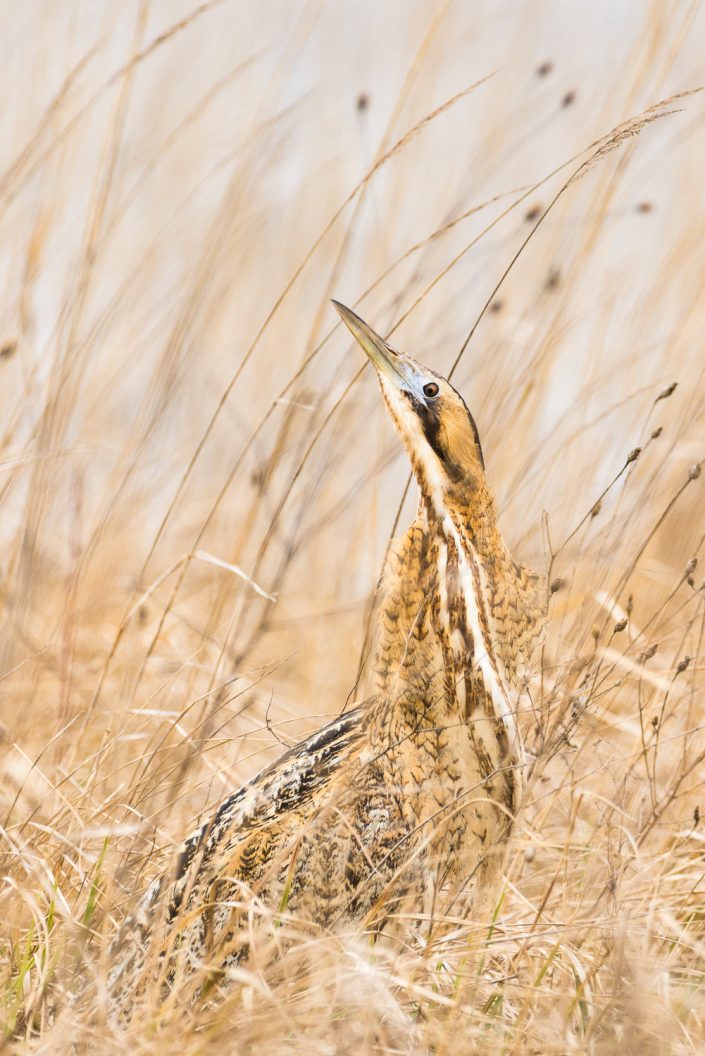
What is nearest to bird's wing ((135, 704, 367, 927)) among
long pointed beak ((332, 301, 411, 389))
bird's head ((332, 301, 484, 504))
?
bird's head ((332, 301, 484, 504))

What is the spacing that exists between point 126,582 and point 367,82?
3.45 metres

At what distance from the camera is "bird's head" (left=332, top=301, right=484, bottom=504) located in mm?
2660

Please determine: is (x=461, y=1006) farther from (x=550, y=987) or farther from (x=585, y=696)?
(x=585, y=696)

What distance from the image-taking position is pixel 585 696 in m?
2.57

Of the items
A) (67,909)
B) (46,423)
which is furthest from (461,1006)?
A: (46,423)

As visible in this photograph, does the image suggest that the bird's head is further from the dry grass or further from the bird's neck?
the dry grass

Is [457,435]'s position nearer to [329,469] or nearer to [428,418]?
[428,418]

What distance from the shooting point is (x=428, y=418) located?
2.69 m

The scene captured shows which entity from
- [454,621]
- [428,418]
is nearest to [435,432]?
[428,418]

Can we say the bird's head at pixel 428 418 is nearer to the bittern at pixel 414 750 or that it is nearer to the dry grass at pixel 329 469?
the bittern at pixel 414 750

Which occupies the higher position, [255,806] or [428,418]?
[428,418]

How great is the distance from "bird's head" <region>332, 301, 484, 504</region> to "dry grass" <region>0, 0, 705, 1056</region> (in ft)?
0.51

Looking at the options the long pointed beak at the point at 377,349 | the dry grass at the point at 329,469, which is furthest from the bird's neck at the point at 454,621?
the long pointed beak at the point at 377,349

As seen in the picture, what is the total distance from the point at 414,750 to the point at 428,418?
2.29 feet
